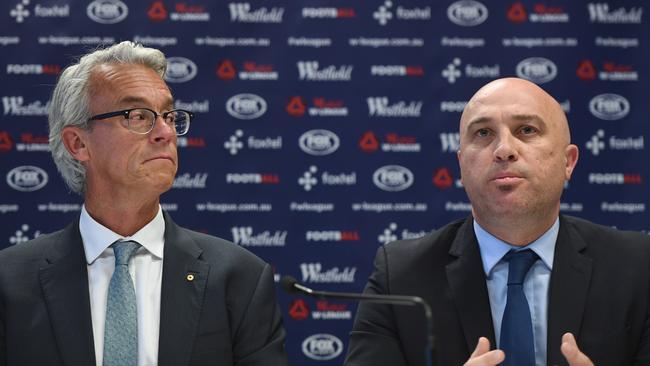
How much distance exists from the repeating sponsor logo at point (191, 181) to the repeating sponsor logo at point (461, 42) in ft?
5.62

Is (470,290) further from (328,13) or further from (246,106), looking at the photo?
(328,13)

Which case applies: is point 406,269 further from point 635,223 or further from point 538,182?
point 635,223

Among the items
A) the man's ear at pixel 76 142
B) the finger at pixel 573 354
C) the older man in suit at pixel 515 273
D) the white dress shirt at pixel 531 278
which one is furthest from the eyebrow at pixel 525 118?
the man's ear at pixel 76 142

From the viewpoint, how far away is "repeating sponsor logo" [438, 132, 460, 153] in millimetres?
5301

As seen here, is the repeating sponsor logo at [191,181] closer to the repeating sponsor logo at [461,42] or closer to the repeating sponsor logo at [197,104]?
the repeating sponsor logo at [197,104]

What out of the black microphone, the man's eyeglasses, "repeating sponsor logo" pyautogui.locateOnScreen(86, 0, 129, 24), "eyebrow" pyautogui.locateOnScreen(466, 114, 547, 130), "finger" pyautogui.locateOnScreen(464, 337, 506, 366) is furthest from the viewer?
"repeating sponsor logo" pyautogui.locateOnScreen(86, 0, 129, 24)

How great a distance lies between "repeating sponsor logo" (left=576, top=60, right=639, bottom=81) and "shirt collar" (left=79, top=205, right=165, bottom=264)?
332cm

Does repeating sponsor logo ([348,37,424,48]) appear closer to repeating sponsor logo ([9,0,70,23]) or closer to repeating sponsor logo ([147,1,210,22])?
repeating sponsor logo ([147,1,210,22])

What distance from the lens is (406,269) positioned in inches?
115

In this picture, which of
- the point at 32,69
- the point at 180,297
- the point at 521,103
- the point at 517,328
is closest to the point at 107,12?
the point at 32,69

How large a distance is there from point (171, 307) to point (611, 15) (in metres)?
3.76

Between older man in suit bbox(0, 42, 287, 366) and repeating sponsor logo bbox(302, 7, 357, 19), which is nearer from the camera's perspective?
older man in suit bbox(0, 42, 287, 366)

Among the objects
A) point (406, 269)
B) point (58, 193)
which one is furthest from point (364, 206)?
point (406, 269)

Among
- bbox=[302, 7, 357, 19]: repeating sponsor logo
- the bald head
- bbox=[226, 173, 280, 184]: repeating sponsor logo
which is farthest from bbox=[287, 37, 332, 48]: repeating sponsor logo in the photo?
the bald head
